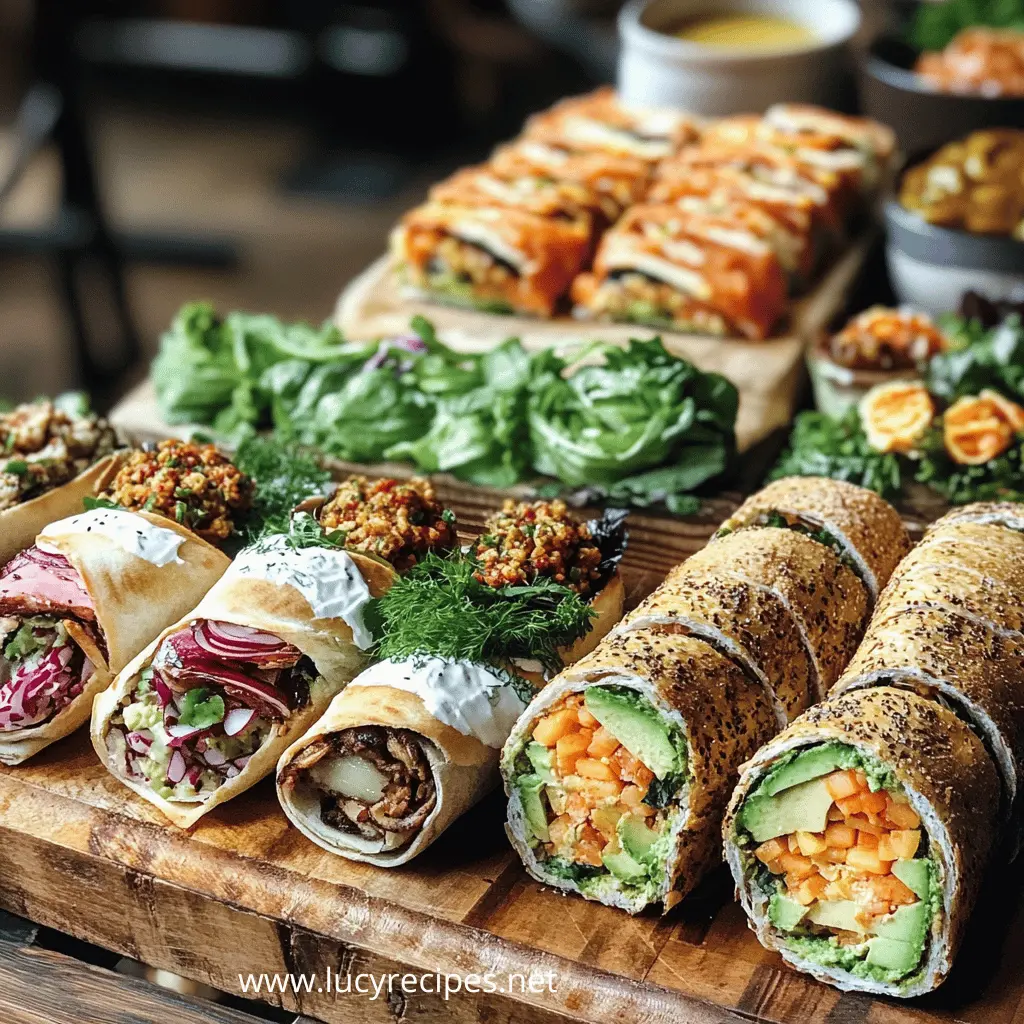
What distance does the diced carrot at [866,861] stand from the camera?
104 inches

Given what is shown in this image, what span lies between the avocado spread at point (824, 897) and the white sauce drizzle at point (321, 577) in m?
0.99

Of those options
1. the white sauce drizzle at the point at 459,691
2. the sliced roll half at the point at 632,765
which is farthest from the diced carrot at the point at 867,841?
the white sauce drizzle at the point at 459,691

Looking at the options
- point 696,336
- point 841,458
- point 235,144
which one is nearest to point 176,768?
point 841,458

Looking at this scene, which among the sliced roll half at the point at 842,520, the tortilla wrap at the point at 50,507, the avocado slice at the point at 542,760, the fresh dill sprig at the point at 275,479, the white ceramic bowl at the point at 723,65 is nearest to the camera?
the avocado slice at the point at 542,760

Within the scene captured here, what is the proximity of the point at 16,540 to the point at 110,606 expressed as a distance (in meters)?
0.49

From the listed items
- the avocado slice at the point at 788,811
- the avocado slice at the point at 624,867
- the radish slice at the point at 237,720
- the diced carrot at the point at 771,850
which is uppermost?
the avocado slice at the point at 788,811

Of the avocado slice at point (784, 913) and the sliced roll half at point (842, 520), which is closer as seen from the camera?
the avocado slice at point (784, 913)

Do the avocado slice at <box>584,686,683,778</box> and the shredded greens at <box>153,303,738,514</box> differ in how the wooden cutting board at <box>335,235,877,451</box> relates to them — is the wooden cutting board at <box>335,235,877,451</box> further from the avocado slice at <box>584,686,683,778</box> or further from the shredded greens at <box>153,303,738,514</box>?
the avocado slice at <box>584,686,683,778</box>

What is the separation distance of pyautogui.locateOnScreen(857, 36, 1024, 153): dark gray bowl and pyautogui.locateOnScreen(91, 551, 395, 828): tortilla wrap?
11.7 feet

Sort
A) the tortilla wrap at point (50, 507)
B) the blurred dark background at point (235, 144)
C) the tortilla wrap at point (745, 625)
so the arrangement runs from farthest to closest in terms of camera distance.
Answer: the blurred dark background at point (235, 144), the tortilla wrap at point (50, 507), the tortilla wrap at point (745, 625)

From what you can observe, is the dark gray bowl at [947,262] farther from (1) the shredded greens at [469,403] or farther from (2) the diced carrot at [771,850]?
(2) the diced carrot at [771,850]

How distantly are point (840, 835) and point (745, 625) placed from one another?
21.4 inches

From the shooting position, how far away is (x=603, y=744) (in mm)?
2865

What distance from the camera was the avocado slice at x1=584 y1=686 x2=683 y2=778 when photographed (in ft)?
9.23
